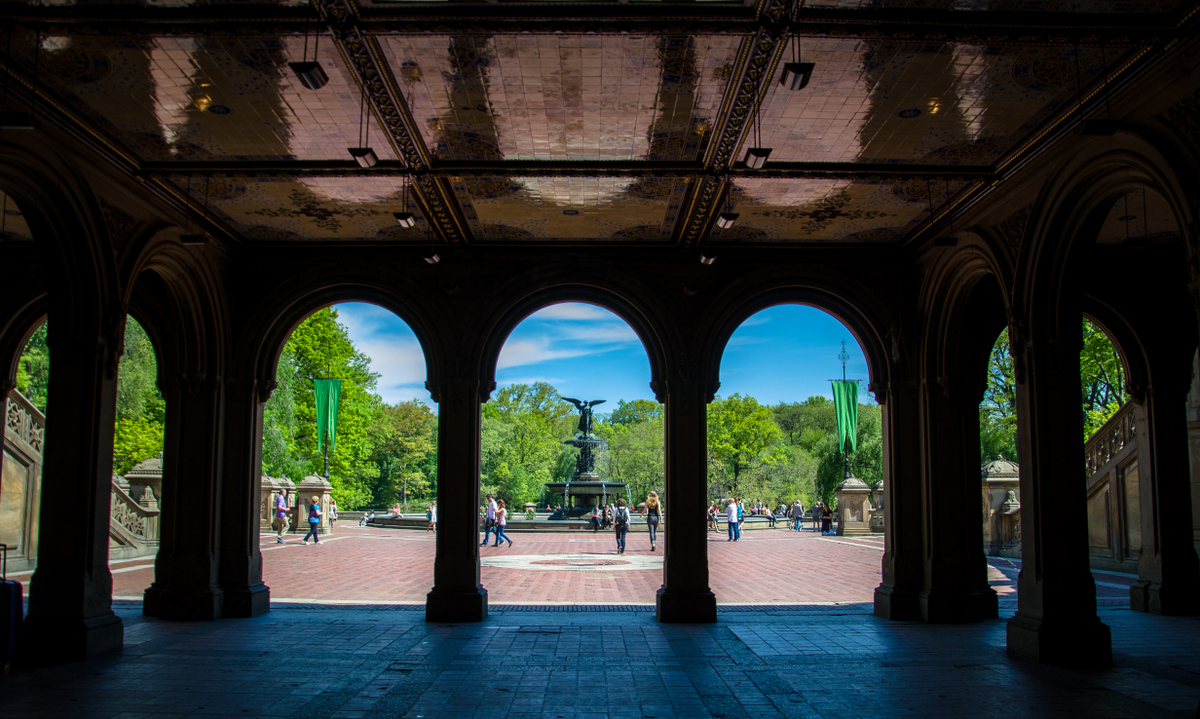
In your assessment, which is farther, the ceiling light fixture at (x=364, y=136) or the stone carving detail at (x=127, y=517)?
the stone carving detail at (x=127, y=517)

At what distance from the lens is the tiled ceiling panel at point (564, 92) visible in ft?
20.9

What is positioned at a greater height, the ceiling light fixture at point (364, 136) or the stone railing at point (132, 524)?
the ceiling light fixture at point (364, 136)

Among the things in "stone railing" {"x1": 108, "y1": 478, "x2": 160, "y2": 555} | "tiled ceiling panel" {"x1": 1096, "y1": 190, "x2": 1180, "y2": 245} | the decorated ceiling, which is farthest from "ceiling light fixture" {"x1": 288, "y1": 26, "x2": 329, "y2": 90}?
"stone railing" {"x1": 108, "y1": 478, "x2": 160, "y2": 555}

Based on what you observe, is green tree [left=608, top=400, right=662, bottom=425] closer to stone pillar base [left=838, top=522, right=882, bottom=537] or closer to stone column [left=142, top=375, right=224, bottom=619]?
stone pillar base [left=838, top=522, right=882, bottom=537]

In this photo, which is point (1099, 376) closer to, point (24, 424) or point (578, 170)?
point (578, 170)

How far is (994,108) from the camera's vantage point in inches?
293

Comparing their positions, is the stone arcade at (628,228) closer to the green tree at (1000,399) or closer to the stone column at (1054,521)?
the stone column at (1054,521)

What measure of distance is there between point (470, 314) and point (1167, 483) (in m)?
10.1

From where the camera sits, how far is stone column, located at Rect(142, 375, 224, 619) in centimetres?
1084

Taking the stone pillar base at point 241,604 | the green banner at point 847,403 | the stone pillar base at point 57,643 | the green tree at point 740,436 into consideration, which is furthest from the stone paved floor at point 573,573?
the green tree at point 740,436

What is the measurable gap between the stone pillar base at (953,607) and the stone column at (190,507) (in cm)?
937

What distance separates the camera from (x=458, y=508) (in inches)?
444

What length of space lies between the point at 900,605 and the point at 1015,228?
514 centimetres

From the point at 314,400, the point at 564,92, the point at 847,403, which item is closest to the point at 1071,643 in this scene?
the point at 564,92
